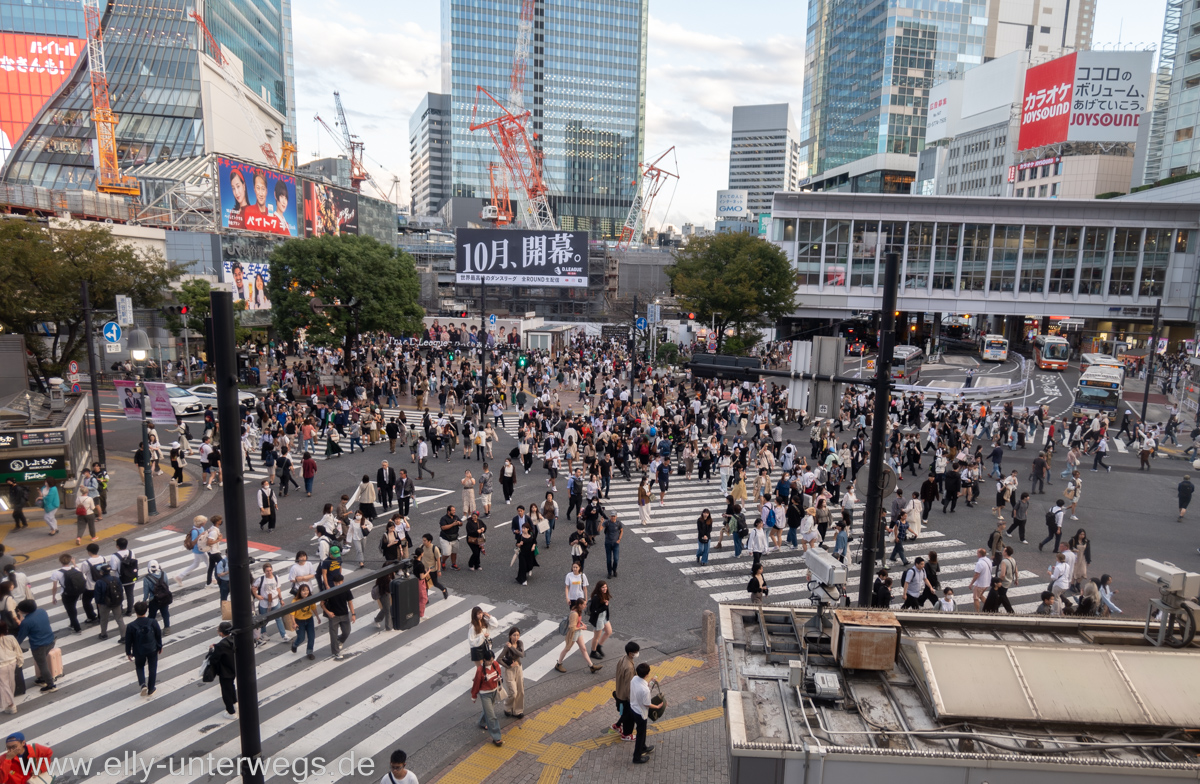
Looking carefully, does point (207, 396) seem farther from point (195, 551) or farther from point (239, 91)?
point (239, 91)

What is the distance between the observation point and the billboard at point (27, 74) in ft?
232

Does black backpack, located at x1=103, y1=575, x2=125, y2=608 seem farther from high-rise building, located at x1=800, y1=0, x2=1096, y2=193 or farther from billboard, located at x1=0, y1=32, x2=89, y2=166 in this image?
high-rise building, located at x1=800, y1=0, x2=1096, y2=193

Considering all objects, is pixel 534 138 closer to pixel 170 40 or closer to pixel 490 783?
pixel 170 40

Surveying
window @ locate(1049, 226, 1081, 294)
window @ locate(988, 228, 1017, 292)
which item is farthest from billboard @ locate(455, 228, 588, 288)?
window @ locate(1049, 226, 1081, 294)

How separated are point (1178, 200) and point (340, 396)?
241 ft

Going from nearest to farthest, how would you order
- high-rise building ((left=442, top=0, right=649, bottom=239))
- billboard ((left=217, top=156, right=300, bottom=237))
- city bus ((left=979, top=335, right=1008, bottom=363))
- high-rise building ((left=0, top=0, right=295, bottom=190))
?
billboard ((left=217, top=156, right=300, bottom=237)), city bus ((left=979, top=335, right=1008, bottom=363)), high-rise building ((left=0, top=0, right=295, bottom=190)), high-rise building ((left=442, top=0, right=649, bottom=239))

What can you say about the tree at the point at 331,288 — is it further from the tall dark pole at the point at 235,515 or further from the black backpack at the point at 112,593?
the tall dark pole at the point at 235,515

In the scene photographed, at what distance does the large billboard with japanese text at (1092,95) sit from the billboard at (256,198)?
84635 mm

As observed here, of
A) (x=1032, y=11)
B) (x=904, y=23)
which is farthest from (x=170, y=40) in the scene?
(x=1032, y=11)

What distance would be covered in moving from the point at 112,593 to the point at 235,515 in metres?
8.43

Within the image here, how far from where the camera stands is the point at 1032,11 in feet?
430

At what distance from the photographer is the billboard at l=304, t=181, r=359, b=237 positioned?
6788 centimetres

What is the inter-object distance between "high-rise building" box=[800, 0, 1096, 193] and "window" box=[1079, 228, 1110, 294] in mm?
64968

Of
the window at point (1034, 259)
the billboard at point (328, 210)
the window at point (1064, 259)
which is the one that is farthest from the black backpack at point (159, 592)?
the window at point (1064, 259)
